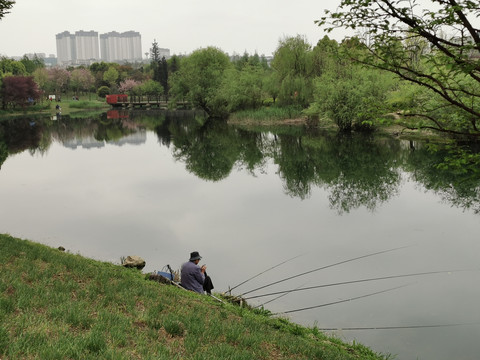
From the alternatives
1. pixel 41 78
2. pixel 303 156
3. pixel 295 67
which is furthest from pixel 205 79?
pixel 41 78

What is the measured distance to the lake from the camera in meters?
10.8

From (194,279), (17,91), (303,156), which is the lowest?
(194,279)

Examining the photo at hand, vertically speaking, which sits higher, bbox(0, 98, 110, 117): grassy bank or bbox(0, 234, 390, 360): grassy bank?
bbox(0, 98, 110, 117): grassy bank

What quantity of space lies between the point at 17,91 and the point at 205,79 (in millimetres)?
36764

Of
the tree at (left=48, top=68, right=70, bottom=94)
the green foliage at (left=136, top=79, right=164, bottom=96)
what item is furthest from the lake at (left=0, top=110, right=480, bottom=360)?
the tree at (left=48, top=68, right=70, bottom=94)

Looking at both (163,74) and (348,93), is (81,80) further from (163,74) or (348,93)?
(348,93)

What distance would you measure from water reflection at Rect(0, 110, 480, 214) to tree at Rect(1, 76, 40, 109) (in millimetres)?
21353

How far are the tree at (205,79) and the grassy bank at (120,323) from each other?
5942 cm

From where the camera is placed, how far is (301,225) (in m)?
17.8

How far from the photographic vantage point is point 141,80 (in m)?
133

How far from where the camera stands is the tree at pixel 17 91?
77.0m

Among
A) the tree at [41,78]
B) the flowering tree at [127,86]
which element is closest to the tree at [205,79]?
the tree at [41,78]

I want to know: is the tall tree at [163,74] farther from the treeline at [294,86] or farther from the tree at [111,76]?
the treeline at [294,86]

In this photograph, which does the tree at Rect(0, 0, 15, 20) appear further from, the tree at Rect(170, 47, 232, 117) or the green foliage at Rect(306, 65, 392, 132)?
the tree at Rect(170, 47, 232, 117)
